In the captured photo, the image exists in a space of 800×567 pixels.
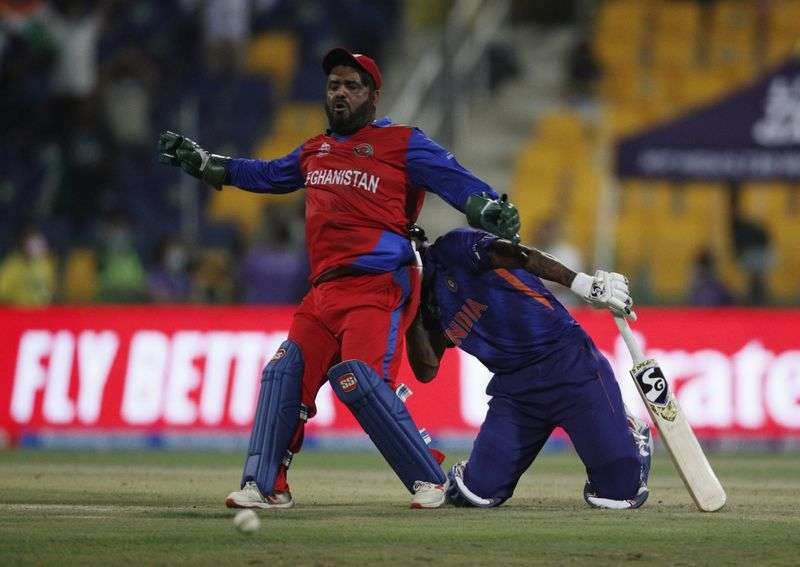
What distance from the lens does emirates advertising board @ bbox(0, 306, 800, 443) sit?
15.0 metres

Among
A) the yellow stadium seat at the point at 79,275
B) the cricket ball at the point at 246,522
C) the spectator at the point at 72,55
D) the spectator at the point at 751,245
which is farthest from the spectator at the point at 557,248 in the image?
the cricket ball at the point at 246,522

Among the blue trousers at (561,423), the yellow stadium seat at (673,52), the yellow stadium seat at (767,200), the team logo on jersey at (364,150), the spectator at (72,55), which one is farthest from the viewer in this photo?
the yellow stadium seat at (673,52)

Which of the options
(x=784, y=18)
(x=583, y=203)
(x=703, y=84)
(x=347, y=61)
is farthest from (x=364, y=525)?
(x=784, y=18)

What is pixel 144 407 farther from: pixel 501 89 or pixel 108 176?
pixel 501 89

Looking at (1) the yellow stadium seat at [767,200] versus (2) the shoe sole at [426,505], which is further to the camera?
(1) the yellow stadium seat at [767,200]

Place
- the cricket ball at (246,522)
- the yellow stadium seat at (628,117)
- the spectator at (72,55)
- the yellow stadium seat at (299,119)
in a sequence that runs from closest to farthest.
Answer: the cricket ball at (246,522), the spectator at (72,55), the yellow stadium seat at (628,117), the yellow stadium seat at (299,119)

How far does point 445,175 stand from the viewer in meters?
8.38

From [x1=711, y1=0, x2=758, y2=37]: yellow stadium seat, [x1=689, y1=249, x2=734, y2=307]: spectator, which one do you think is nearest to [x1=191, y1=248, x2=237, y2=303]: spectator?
[x1=689, y1=249, x2=734, y2=307]: spectator

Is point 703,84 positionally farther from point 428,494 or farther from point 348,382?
point 348,382

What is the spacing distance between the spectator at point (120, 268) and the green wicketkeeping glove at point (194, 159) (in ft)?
25.6

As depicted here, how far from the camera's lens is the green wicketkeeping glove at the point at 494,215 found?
809cm

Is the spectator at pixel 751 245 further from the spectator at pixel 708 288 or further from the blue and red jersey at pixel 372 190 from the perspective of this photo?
Result: the blue and red jersey at pixel 372 190

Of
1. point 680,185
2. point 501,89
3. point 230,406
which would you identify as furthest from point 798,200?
point 230,406

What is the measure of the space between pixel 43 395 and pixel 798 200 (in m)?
8.85
